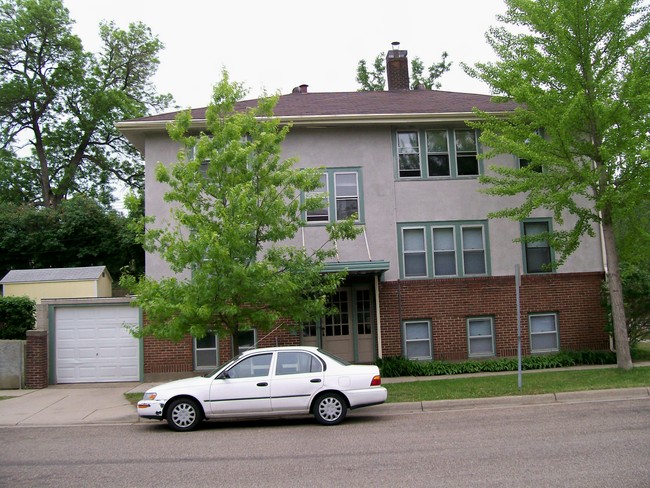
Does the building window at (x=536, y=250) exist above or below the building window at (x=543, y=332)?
above

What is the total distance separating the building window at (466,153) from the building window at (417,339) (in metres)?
4.60

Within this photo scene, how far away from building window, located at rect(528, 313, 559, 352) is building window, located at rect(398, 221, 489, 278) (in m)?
2.04

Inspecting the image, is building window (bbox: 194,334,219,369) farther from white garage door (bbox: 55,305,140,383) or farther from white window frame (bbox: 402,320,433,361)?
white window frame (bbox: 402,320,433,361)

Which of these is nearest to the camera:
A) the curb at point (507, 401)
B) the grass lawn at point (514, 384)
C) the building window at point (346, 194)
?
the curb at point (507, 401)

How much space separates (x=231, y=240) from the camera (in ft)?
40.5

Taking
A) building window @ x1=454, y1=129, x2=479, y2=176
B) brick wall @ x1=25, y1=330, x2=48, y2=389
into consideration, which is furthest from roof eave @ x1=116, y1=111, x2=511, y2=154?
brick wall @ x1=25, y1=330, x2=48, y2=389

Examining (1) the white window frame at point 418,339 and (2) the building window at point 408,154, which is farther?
(2) the building window at point 408,154

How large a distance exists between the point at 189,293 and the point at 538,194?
29.5 feet

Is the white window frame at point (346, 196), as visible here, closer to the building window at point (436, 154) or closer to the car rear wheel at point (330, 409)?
the building window at point (436, 154)

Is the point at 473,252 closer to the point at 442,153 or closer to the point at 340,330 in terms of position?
the point at 442,153

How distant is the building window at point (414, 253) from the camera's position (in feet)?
60.0

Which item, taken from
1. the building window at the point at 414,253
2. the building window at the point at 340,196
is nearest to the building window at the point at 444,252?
the building window at the point at 414,253

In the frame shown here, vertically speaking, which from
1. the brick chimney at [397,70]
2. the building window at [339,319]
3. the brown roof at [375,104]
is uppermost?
the brick chimney at [397,70]

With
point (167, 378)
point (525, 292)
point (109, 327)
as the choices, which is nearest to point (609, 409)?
point (525, 292)
